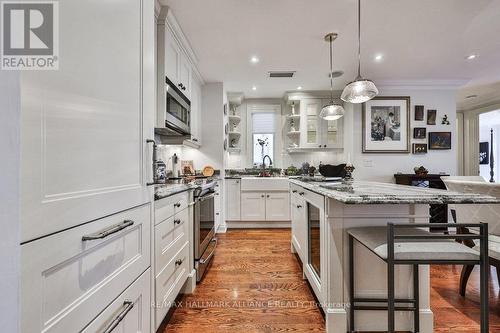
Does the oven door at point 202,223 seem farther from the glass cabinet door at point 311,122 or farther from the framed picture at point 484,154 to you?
the framed picture at point 484,154

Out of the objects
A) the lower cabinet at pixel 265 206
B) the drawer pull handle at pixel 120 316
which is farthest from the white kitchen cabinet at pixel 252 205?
the drawer pull handle at pixel 120 316

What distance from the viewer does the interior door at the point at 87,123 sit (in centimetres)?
55

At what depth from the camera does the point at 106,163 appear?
819mm

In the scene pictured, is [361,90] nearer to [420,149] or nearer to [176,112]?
[176,112]

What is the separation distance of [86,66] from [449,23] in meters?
3.32

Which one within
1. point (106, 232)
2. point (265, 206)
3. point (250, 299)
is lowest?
point (250, 299)

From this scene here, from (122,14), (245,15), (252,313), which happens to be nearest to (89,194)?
(122,14)

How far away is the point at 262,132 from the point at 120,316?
441 cm

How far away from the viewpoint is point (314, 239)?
6.22 feet

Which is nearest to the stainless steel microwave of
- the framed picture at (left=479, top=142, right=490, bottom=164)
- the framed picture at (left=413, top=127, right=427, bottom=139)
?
the framed picture at (left=413, top=127, right=427, bottom=139)

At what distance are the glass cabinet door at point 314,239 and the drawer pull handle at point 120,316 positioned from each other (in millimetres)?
1273

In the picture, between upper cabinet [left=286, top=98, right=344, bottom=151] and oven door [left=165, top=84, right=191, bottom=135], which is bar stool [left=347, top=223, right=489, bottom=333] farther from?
upper cabinet [left=286, top=98, right=344, bottom=151]

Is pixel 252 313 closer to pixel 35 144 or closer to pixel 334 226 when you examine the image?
pixel 334 226

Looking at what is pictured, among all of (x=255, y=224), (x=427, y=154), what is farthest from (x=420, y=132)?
(x=255, y=224)
